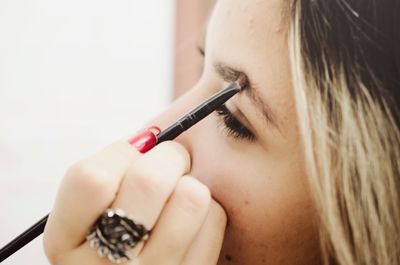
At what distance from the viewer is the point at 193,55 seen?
964 millimetres

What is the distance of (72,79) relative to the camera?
0.78 meters

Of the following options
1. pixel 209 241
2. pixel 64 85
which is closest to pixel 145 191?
pixel 209 241

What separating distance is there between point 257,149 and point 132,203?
0.50ft

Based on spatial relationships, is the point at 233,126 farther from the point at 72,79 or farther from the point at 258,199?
the point at 72,79

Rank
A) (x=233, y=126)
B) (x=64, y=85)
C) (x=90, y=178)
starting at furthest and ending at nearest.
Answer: (x=64, y=85) → (x=233, y=126) → (x=90, y=178)

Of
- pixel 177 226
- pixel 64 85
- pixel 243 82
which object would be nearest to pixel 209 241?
pixel 177 226

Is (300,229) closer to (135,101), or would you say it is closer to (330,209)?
(330,209)

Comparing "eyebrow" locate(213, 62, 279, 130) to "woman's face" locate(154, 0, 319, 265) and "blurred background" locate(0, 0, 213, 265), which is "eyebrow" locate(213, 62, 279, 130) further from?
"blurred background" locate(0, 0, 213, 265)

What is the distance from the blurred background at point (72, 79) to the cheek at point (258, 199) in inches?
12.1

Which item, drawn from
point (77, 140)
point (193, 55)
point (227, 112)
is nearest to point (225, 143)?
point (227, 112)

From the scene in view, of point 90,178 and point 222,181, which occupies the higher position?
point 90,178

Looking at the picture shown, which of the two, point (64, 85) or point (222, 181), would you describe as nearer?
point (222, 181)

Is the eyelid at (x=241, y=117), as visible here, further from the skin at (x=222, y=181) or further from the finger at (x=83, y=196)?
the finger at (x=83, y=196)

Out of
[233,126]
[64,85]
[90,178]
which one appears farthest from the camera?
[64,85]
